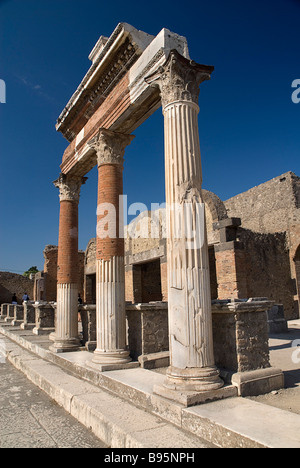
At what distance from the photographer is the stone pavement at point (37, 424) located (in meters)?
3.37

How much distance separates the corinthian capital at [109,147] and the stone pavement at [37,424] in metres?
4.26

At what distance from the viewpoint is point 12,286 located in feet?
93.7

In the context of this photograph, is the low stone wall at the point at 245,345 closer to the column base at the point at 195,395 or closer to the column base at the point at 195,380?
the column base at the point at 195,395

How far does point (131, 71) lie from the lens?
6016 millimetres

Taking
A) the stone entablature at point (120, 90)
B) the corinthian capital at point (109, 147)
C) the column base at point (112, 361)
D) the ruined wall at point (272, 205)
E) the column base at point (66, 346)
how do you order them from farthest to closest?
the ruined wall at point (272, 205) < the column base at point (66, 346) < the corinthian capital at point (109, 147) < the column base at point (112, 361) < the stone entablature at point (120, 90)

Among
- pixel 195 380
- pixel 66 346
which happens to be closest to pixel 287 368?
pixel 195 380

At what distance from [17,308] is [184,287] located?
47.5 ft

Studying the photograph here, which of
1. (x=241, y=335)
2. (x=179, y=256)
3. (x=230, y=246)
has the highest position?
(x=230, y=246)

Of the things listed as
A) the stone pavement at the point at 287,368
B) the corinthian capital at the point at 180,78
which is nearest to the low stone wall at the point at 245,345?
the stone pavement at the point at 287,368

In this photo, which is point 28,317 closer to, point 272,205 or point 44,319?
point 44,319

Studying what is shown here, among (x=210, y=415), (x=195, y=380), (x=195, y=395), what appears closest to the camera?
(x=210, y=415)

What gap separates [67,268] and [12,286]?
22.3m
